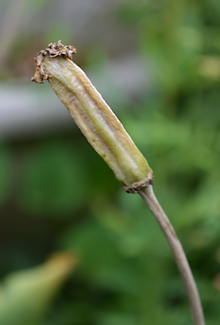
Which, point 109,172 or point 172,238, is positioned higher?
point 109,172

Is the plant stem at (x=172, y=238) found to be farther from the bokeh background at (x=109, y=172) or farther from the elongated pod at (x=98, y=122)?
the bokeh background at (x=109, y=172)

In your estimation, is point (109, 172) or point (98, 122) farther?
point (109, 172)

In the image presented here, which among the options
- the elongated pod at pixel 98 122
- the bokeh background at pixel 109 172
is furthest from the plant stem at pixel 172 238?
the bokeh background at pixel 109 172

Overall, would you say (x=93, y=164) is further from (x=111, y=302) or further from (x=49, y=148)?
(x=111, y=302)

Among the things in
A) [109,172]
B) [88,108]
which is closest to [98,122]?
[88,108]

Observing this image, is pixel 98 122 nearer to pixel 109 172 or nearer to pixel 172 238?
pixel 172 238

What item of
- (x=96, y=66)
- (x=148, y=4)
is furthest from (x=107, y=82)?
(x=148, y=4)
